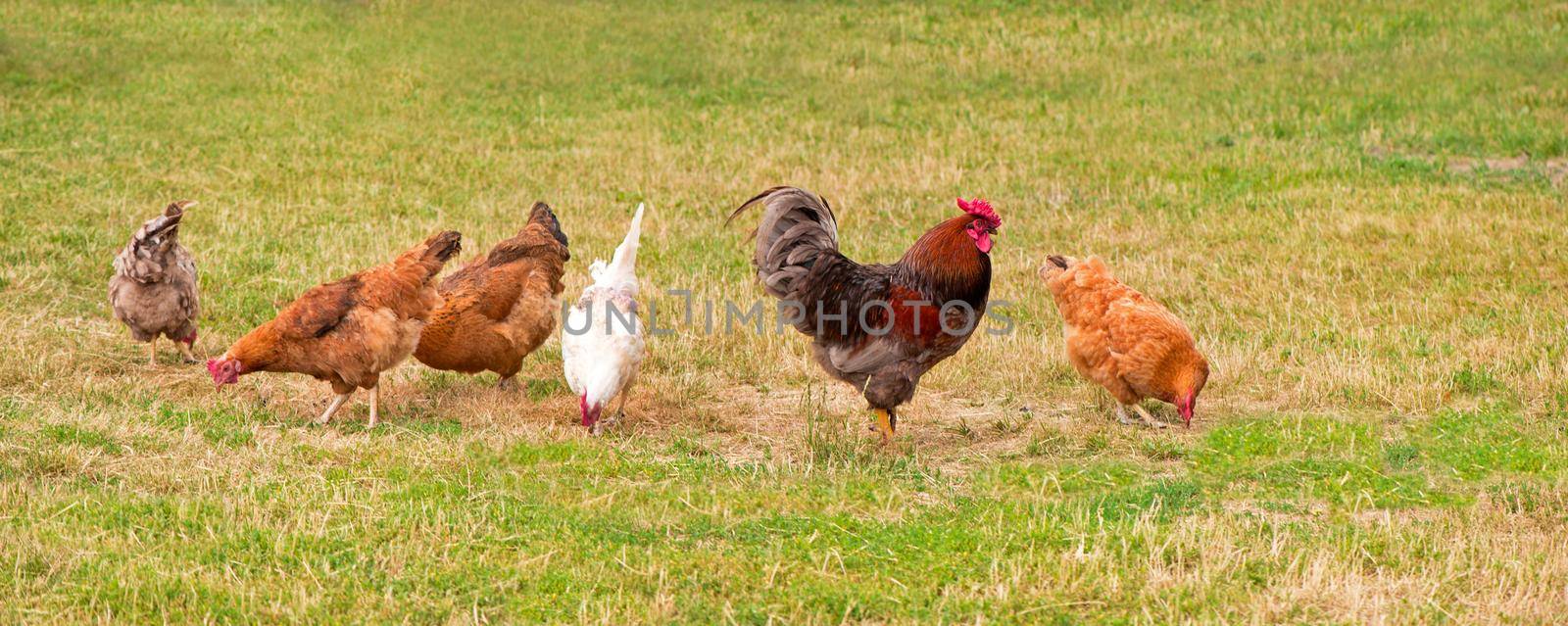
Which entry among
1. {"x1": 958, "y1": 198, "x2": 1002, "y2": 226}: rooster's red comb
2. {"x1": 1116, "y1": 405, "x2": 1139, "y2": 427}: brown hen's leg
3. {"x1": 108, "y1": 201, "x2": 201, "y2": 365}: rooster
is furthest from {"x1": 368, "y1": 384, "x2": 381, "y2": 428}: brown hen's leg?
{"x1": 1116, "y1": 405, "x2": 1139, "y2": 427}: brown hen's leg

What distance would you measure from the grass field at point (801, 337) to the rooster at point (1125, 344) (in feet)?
1.07

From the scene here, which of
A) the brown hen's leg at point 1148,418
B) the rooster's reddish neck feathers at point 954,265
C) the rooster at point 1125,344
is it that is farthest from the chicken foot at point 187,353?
the brown hen's leg at point 1148,418

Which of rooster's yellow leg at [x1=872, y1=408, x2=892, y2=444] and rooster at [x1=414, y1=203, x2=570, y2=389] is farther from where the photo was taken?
rooster at [x1=414, y1=203, x2=570, y2=389]

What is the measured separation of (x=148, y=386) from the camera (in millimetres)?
10172

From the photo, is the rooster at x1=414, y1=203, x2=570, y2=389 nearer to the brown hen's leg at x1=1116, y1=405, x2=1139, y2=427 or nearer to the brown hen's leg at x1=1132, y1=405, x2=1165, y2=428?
the brown hen's leg at x1=1116, y1=405, x2=1139, y2=427

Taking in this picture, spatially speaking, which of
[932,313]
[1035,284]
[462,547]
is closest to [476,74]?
[1035,284]

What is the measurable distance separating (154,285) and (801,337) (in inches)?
198

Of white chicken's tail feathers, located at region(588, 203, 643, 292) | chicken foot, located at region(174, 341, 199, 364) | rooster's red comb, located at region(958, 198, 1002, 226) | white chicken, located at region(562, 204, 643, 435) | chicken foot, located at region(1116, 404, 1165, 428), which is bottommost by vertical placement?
chicken foot, located at region(1116, 404, 1165, 428)

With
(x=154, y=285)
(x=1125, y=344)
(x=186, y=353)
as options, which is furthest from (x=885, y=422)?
(x=186, y=353)

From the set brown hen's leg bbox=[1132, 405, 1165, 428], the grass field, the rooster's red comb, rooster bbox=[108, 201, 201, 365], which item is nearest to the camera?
the grass field

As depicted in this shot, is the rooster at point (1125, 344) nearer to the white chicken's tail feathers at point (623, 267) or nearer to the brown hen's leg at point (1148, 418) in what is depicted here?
the brown hen's leg at point (1148, 418)

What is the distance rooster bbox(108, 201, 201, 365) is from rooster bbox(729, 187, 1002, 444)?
14.6ft

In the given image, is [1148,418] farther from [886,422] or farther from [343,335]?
[343,335]

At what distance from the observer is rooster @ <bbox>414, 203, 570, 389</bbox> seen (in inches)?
389
